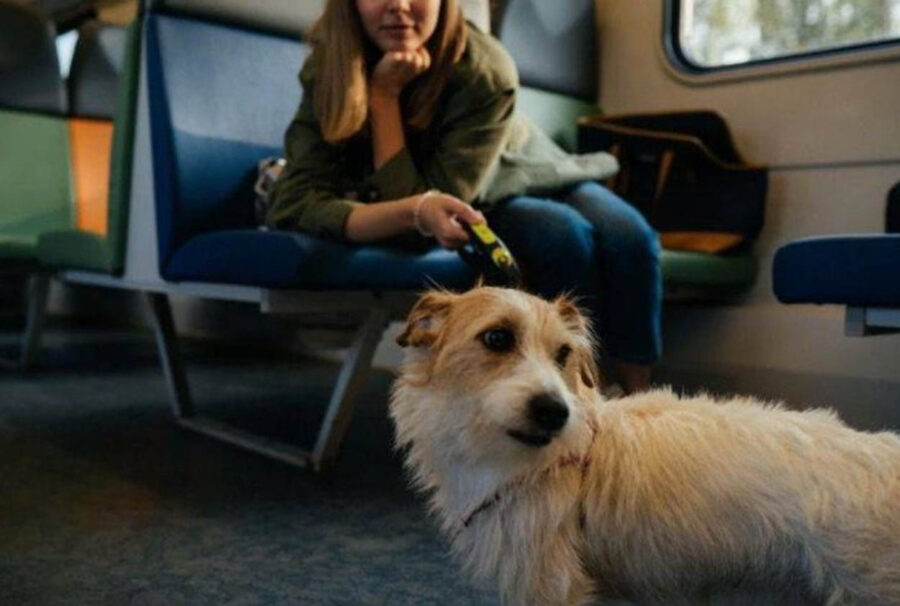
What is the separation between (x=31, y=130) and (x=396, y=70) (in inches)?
115

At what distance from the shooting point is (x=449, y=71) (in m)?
2.11

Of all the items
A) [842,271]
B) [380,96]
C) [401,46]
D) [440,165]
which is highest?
[401,46]

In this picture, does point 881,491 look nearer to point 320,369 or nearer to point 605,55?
point 605,55

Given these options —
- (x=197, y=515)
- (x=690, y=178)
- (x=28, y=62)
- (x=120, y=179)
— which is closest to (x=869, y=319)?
(x=197, y=515)

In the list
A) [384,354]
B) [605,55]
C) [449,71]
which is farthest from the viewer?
[384,354]

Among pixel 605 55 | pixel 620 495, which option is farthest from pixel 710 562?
pixel 605 55

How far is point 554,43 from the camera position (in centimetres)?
331

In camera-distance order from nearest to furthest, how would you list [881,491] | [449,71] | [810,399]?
[881,491] → [449,71] → [810,399]

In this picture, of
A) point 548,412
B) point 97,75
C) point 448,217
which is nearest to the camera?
point 548,412

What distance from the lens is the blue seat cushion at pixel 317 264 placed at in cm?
187

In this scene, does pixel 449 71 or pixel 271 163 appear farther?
pixel 271 163

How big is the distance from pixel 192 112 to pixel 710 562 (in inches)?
73.4

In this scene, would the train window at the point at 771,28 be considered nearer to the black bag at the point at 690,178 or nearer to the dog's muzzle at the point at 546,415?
the black bag at the point at 690,178

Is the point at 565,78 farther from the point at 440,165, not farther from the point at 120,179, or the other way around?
the point at 120,179
